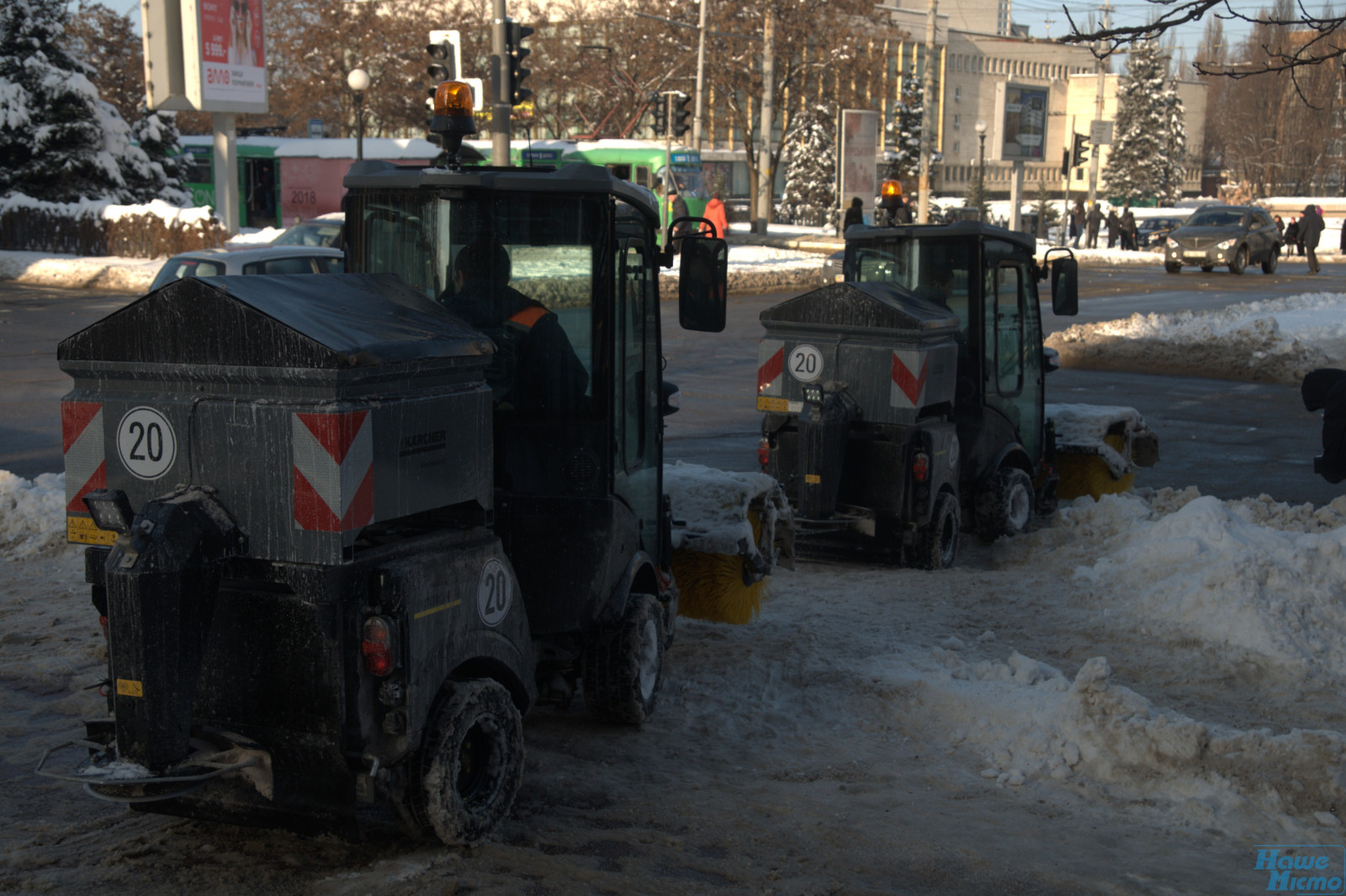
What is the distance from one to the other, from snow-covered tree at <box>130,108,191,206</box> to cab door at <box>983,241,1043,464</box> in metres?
33.5

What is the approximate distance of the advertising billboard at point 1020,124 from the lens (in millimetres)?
42562

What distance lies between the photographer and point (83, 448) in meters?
3.73

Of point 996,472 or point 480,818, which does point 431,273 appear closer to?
point 480,818

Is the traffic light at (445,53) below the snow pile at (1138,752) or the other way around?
the other way around

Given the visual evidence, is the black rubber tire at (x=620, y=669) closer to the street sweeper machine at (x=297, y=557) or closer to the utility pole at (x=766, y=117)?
the street sweeper machine at (x=297, y=557)

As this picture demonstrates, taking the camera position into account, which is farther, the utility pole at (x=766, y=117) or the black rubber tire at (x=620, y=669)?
the utility pole at (x=766, y=117)

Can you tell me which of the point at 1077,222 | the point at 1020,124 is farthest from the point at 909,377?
the point at 1077,222

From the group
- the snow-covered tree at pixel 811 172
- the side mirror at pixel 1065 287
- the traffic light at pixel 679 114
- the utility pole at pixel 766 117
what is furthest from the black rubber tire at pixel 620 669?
the snow-covered tree at pixel 811 172

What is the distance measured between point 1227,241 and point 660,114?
17857 mm

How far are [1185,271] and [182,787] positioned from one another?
1582 inches

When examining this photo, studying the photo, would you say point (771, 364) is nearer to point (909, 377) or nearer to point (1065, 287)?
point (909, 377)

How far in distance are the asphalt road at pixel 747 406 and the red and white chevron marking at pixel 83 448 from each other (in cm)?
708

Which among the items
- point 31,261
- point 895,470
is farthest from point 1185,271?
point 895,470

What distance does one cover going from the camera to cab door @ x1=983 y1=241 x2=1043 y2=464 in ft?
28.4
